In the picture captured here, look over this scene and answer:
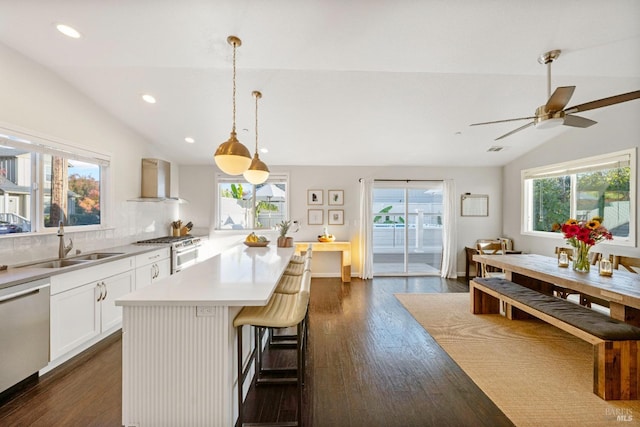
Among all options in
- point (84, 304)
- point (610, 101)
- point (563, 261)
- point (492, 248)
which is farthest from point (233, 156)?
point (492, 248)

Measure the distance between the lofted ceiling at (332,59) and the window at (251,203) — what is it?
157 centimetres

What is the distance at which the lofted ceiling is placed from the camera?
1979mm

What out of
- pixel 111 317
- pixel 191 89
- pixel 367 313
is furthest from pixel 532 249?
pixel 111 317

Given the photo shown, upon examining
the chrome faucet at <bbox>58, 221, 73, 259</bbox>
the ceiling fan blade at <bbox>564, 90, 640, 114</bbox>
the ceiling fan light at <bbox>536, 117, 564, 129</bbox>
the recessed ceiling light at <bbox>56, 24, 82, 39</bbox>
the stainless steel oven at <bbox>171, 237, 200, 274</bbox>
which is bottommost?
the stainless steel oven at <bbox>171, 237, 200, 274</bbox>

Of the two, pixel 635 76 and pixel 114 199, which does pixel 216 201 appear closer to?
pixel 114 199

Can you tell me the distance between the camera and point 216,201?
5680mm

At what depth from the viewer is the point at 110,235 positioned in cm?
371

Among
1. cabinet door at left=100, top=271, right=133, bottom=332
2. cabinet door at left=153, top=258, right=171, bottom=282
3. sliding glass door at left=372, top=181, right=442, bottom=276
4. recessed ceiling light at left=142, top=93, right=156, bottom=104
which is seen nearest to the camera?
cabinet door at left=100, top=271, right=133, bottom=332

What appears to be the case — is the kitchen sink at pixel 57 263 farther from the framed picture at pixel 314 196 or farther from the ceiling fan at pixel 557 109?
the ceiling fan at pixel 557 109

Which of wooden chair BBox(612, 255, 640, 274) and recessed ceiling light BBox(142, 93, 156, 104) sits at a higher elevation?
recessed ceiling light BBox(142, 93, 156, 104)

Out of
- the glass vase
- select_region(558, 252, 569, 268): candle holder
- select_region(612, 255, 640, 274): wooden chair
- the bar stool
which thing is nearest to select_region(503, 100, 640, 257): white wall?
select_region(612, 255, 640, 274): wooden chair

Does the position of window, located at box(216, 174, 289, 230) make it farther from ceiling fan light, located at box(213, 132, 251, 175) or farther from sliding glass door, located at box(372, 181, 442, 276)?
ceiling fan light, located at box(213, 132, 251, 175)

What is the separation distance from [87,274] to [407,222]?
17.4 feet

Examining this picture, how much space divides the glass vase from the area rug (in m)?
0.75
